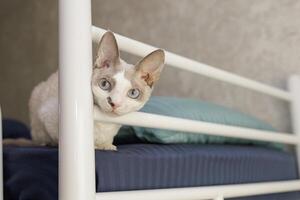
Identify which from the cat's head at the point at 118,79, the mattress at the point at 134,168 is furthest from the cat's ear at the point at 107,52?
the mattress at the point at 134,168

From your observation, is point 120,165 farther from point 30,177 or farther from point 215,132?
point 215,132

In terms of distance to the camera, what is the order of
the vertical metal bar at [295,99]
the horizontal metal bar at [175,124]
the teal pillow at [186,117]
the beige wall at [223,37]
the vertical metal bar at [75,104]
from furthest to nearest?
1. the beige wall at [223,37]
2. the vertical metal bar at [295,99]
3. the teal pillow at [186,117]
4. the horizontal metal bar at [175,124]
5. the vertical metal bar at [75,104]

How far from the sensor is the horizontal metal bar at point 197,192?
706mm

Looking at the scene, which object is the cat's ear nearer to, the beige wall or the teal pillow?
the teal pillow

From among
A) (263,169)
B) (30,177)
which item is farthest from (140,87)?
(263,169)

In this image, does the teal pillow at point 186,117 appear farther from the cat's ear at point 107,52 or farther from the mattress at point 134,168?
the cat's ear at point 107,52

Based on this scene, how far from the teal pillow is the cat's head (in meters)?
0.20

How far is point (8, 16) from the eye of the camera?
2945 millimetres

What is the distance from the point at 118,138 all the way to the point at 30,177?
0.28 meters

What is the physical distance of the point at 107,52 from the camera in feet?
2.42

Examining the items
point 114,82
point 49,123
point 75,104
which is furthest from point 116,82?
point 49,123

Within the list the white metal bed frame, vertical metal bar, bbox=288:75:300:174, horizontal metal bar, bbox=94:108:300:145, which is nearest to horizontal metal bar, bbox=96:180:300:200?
the white metal bed frame

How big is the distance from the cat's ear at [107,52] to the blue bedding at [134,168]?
0.52 feet

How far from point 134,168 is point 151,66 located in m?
0.19
